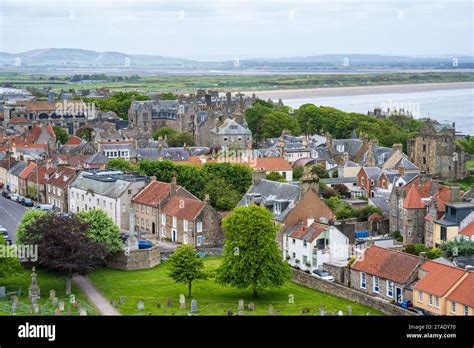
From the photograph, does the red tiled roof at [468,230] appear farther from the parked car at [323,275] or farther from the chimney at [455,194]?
the parked car at [323,275]

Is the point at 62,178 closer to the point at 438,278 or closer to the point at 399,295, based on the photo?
the point at 399,295

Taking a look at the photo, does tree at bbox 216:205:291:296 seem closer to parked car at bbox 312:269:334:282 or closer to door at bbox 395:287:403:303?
parked car at bbox 312:269:334:282

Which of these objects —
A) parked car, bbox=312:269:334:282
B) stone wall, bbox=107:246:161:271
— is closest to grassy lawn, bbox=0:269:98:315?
stone wall, bbox=107:246:161:271

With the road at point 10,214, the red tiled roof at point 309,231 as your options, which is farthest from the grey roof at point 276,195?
the road at point 10,214

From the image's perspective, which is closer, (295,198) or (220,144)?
(295,198)

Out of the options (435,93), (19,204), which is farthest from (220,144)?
(435,93)

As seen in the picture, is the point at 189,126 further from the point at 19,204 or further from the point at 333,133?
the point at 19,204

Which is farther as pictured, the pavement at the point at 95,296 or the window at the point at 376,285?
the window at the point at 376,285
